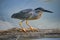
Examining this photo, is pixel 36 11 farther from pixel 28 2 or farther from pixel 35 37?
pixel 35 37

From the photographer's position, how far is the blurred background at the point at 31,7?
2.85 m

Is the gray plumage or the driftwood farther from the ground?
the gray plumage

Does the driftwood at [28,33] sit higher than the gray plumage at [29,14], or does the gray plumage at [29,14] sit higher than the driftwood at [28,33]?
the gray plumage at [29,14]

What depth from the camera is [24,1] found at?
289 cm

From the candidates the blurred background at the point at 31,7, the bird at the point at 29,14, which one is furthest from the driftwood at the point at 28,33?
the bird at the point at 29,14

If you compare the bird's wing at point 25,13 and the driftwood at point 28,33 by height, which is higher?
the bird's wing at point 25,13

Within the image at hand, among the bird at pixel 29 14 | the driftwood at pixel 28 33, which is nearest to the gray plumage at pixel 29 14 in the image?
the bird at pixel 29 14

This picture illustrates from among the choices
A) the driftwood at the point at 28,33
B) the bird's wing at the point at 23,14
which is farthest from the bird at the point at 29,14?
the driftwood at the point at 28,33

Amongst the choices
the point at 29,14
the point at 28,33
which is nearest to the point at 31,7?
the point at 29,14

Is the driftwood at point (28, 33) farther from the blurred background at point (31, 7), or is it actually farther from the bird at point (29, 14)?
the bird at point (29, 14)

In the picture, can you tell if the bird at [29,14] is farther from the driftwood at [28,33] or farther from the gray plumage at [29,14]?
the driftwood at [28,33]

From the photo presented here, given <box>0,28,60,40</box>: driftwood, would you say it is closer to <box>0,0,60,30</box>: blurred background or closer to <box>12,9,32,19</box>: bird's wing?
<box>0,0,60,30</box>: blurred background

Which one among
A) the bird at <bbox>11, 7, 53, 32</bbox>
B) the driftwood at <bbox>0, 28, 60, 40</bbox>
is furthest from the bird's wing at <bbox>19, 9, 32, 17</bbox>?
the driftwood at <bbox>0, 28, 60, 40</bbox>

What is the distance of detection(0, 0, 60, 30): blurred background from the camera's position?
285 centimetres
